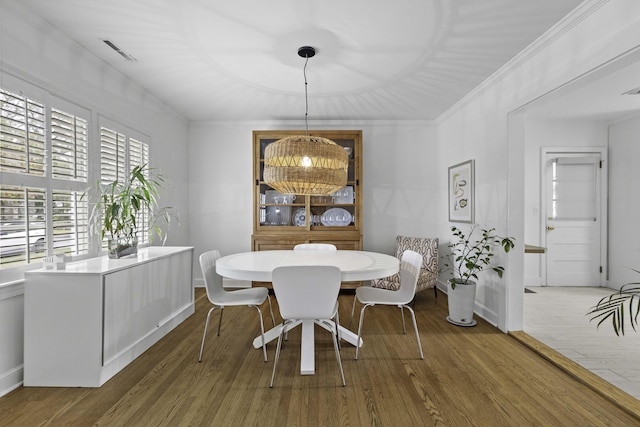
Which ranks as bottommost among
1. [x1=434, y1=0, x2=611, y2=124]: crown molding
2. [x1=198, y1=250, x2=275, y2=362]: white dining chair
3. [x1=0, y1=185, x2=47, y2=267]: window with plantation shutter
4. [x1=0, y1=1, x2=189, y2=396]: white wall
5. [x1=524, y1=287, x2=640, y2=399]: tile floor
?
[x1=524, y1=287, x2=640, y2=399]: tile floor

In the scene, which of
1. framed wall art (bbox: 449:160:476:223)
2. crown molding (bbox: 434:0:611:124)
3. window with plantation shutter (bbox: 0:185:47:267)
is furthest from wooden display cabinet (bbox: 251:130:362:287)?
window with plantation shutter (bbox: 0:185:47:267)

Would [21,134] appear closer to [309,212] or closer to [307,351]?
[307,351]

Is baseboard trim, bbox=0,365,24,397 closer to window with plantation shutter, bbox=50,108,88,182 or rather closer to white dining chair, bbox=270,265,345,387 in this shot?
window with plantation shutter, bbox=50,108,88,182

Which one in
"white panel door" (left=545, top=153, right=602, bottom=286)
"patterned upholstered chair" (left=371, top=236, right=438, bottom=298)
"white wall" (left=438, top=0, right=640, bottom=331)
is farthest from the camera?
"white panel door" (left=545, top=153, right=602, bottom=286)

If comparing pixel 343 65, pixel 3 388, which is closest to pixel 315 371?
pixel 3 388

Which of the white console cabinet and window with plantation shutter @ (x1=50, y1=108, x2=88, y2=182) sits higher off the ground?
window with plantation shutter @ (x1=50, y1=108, x2=88, y2=182)

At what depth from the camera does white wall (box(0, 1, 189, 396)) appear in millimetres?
1910

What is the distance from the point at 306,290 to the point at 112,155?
233 centimetres

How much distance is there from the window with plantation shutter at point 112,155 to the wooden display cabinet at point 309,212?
154 cm

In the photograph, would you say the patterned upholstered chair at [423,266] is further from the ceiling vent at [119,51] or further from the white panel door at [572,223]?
the ceiling vent at [119,51]

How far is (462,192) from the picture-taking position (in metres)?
3.72

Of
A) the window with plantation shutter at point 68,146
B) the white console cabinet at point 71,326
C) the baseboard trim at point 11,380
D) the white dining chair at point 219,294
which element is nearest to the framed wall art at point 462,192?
the white dining chair at point 219,294

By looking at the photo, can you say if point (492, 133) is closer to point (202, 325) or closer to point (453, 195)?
point (453, 195)

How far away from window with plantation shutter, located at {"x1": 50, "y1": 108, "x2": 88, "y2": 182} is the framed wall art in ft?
12.4
